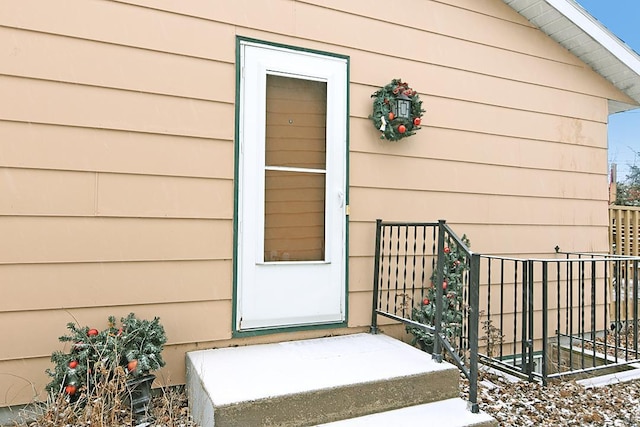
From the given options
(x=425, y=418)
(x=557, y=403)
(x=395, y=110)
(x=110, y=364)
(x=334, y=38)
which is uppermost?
(x=334, y=38)

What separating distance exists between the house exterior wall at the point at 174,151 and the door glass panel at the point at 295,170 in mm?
253

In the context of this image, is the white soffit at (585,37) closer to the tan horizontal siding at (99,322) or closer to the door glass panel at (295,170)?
the door glass panel at (295,170)

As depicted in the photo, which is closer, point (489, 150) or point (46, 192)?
point (46, 192)

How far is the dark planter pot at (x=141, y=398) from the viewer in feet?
7.27

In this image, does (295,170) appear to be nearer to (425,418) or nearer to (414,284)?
(414,284)

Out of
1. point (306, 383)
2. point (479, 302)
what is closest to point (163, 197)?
point (306, 383)

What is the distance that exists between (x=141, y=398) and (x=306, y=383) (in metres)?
0.86

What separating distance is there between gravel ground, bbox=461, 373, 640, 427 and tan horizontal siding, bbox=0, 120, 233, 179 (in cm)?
216

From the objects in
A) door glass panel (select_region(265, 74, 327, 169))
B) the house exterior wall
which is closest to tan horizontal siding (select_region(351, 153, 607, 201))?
the house exterior wall

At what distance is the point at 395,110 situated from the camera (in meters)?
3.21

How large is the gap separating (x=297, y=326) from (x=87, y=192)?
1.53 m

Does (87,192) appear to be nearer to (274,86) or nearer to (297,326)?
(274,86)

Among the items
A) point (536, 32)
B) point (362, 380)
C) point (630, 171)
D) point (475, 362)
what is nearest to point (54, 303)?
point (362, 380)

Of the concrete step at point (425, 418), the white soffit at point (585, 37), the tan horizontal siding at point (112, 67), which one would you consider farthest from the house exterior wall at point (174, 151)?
the concrete step at point (425, 418)
